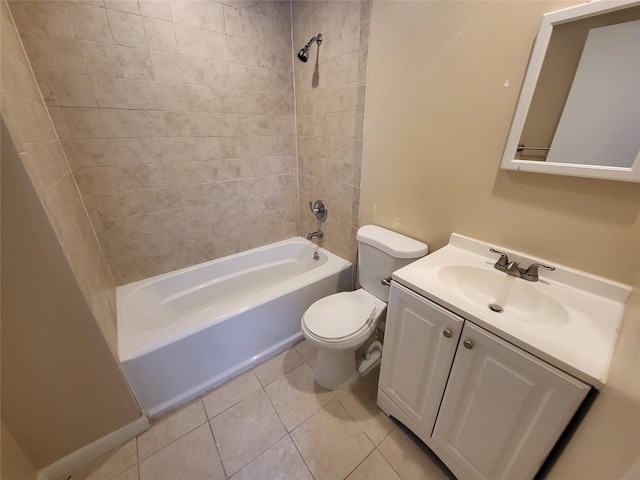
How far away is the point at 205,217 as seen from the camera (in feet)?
6.13

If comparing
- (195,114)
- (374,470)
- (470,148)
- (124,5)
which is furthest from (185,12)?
(374,470)

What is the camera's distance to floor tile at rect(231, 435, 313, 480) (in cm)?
105

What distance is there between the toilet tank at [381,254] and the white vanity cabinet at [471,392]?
1.10ft

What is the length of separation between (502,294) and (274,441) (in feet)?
4.00

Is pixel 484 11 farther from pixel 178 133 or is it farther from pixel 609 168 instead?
pixel 178 133

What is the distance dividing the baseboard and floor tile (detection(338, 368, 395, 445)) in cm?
102

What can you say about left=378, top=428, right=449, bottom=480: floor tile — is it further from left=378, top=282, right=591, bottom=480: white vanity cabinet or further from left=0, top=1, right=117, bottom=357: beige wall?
left=0, top=1, right=117, bottom=357: beige wall

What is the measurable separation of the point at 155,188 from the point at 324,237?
4.15ft

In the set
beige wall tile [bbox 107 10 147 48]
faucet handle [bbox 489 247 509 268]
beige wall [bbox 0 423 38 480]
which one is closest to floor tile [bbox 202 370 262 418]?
beige wall [bbox 0 423 38 480]

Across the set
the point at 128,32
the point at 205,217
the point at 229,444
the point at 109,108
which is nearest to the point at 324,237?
the point at 205,217

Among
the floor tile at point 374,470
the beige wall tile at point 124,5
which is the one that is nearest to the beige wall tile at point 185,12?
the beige wall tile at point 124,5

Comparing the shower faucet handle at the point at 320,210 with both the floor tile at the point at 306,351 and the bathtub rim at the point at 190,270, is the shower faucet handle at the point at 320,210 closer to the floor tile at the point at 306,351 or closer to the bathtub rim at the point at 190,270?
the bathtub rim at the point at 190,270

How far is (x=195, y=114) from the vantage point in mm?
1619

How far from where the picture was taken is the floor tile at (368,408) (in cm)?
122
